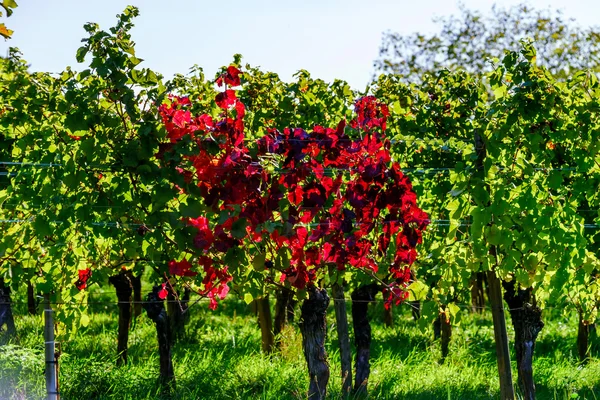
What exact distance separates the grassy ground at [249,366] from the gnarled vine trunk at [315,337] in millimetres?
721

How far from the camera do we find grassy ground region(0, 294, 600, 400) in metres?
9.04

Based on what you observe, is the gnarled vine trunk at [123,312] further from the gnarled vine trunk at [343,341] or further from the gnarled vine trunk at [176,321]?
the gnarled vine trunk at [343,341]

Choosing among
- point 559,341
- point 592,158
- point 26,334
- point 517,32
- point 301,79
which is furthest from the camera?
point 517,32

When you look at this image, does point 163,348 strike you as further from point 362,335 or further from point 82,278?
point 82,278

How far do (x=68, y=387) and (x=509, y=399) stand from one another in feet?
14.8

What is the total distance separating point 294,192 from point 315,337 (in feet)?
7.30

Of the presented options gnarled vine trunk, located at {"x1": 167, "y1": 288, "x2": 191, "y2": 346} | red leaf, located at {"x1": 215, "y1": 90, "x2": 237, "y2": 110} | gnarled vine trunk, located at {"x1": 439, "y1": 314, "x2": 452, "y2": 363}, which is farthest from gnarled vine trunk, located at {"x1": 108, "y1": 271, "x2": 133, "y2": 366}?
red leaf, located at {"x1": 215, "y1": 90, "x2": 237, "y2": 110}

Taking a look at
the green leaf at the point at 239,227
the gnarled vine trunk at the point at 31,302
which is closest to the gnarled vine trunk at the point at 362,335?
the green leaf at the point at 239,227

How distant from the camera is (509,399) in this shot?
789cm

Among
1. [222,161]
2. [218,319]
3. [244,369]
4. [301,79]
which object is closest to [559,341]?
[218,319]

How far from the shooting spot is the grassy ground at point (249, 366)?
904 cm

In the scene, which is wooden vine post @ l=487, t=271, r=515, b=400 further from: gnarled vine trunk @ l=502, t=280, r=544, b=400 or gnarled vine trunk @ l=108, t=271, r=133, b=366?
gnarled vine trunk @ l=108, t=271, r=133, b=366

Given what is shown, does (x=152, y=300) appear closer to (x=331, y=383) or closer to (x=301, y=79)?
(x=331, y=383)

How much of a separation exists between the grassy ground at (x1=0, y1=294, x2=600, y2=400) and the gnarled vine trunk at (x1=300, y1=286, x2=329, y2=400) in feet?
2.37
